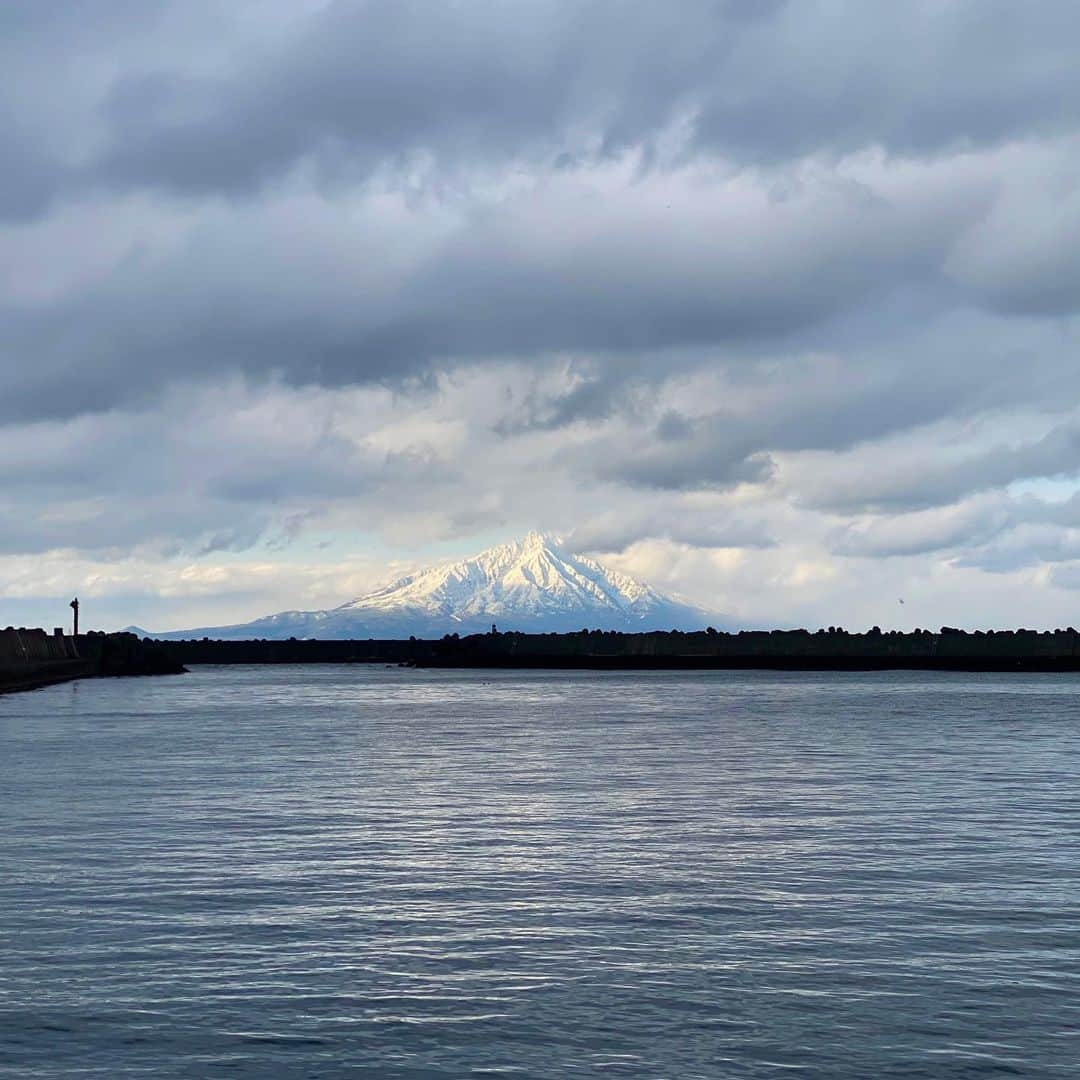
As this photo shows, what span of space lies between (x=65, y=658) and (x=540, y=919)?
156m

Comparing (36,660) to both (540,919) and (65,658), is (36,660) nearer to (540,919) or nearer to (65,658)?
(65,658)

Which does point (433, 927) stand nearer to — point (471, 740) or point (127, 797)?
point (127, 797)

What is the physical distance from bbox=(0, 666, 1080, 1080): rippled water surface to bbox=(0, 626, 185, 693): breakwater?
259ft

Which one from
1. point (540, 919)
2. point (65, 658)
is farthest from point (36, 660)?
point (540, 919)

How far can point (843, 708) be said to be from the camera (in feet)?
303

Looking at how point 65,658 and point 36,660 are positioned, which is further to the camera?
point 65,658

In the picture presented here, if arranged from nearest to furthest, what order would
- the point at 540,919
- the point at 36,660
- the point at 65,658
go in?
the point at 540,919 → the point at 36,660 → the point at 65,658

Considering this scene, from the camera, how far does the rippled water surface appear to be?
13.9 meters

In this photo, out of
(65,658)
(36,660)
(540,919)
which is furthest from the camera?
(65,658)

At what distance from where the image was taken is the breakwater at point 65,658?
121938 mm

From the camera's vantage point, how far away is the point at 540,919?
65.7 ft

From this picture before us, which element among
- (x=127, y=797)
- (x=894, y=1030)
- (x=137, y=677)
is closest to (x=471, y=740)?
(x=127, y=797)

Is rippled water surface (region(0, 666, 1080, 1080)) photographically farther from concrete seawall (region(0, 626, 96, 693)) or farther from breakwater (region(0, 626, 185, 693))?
breakwater (region(0, 626, 185, 693))

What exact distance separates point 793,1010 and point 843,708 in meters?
79.1
